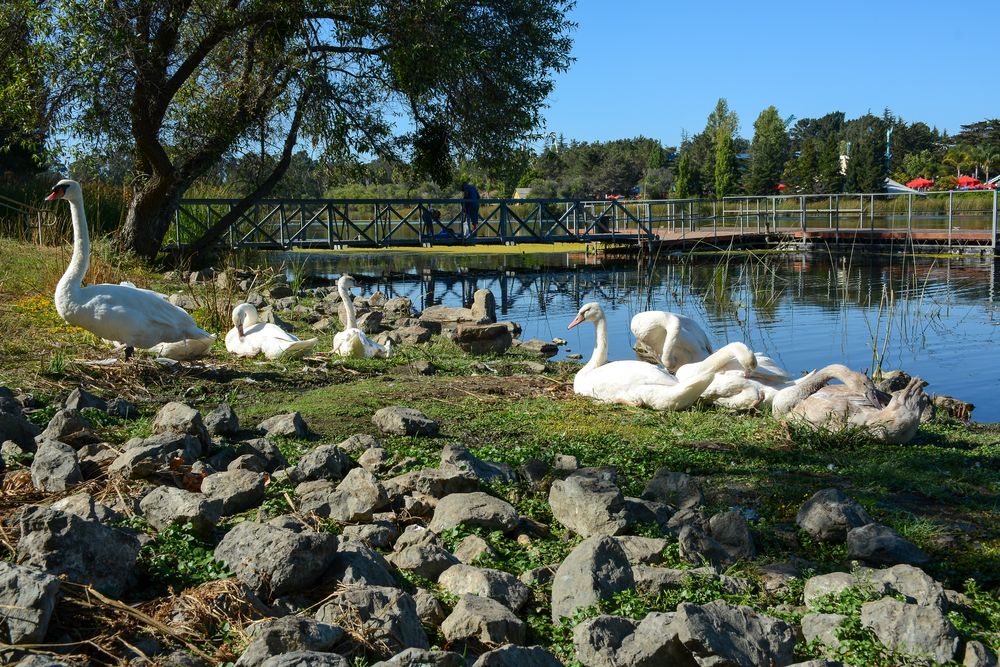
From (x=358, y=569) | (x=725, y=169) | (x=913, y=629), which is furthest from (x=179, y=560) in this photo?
(x=725, y=169)

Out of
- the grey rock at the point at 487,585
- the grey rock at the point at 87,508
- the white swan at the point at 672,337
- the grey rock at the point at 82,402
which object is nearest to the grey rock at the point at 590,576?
the grey rock at the point at 487,585

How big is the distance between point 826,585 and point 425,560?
4.83ft

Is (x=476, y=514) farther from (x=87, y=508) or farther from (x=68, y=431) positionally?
(x=68, y=431)

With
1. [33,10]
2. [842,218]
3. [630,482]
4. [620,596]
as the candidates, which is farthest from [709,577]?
[842,218]

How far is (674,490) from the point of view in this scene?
4.39 metres

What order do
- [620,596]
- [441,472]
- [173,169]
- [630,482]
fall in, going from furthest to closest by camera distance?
1. [173,169]
2. [630,482]
3. [441,472]
4. [620,596]

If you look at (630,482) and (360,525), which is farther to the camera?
(630,482)

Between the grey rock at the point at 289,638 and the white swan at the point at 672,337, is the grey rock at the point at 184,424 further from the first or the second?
the white swan at the point at 672,337

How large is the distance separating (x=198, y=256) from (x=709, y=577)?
1619 centimetres

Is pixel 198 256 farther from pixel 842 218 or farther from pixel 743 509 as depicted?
pixel 842 218

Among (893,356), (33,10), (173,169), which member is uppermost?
(33,10)

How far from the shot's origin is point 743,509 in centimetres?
439

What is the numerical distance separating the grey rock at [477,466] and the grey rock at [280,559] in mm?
1173

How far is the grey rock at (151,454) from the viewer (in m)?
4.11
